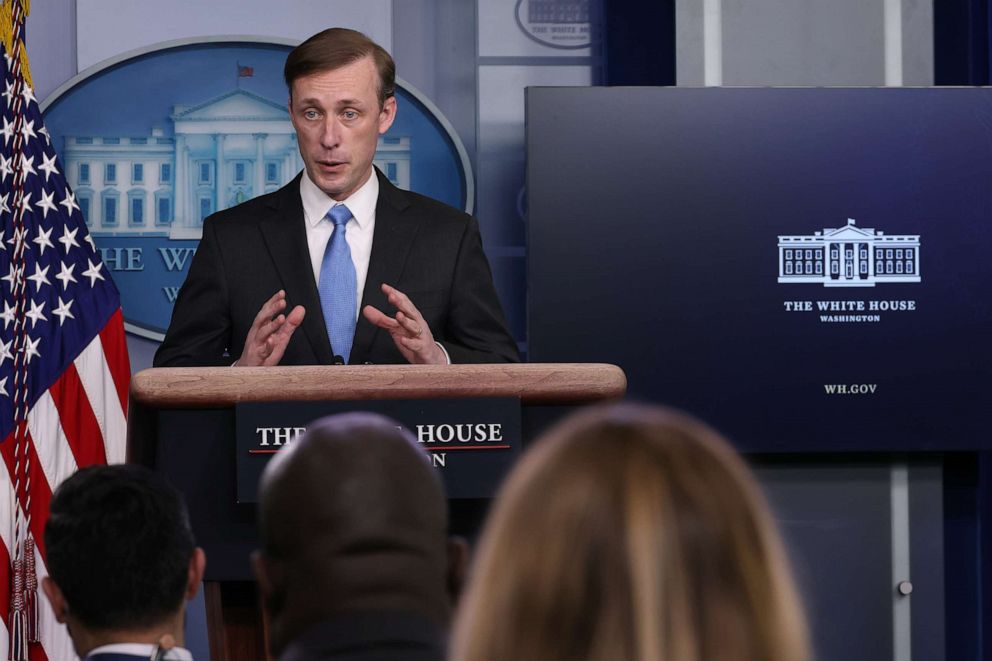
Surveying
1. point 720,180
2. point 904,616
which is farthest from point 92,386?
point 904,616

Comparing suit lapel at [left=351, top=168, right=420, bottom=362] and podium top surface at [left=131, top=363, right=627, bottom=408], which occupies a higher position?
suit lapel at [left=351, top=168, right=420, bottom=362]

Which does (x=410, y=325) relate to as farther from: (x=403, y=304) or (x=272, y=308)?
(x=272, y=308)

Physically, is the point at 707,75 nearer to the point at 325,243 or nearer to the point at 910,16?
the point at 910,16

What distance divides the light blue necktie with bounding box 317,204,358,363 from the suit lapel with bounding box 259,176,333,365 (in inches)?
1.4

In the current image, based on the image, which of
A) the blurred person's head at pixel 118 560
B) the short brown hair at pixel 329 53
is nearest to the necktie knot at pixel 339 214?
the short brown hair at pixel 329 53

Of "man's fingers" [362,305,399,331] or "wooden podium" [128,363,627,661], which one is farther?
"man's fingers" [362,305,399,331]

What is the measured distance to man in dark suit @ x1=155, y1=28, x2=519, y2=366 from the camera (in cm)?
274

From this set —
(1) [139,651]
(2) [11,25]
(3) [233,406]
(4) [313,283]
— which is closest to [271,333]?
(3) [233,406]

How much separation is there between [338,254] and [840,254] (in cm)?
191

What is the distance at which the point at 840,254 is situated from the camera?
416 cm

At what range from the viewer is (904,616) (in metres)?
4.39

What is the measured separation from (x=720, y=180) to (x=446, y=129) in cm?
90

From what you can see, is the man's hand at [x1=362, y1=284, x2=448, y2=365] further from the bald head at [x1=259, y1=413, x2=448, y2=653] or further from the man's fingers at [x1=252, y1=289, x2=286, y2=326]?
the bald head at [x1=259, y1=413, x2=448, y2=653]

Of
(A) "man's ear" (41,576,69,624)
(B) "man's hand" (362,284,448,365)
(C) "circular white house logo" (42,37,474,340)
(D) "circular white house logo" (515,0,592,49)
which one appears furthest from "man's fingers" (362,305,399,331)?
(D) "circular white house logo" (515,0,592,49)
